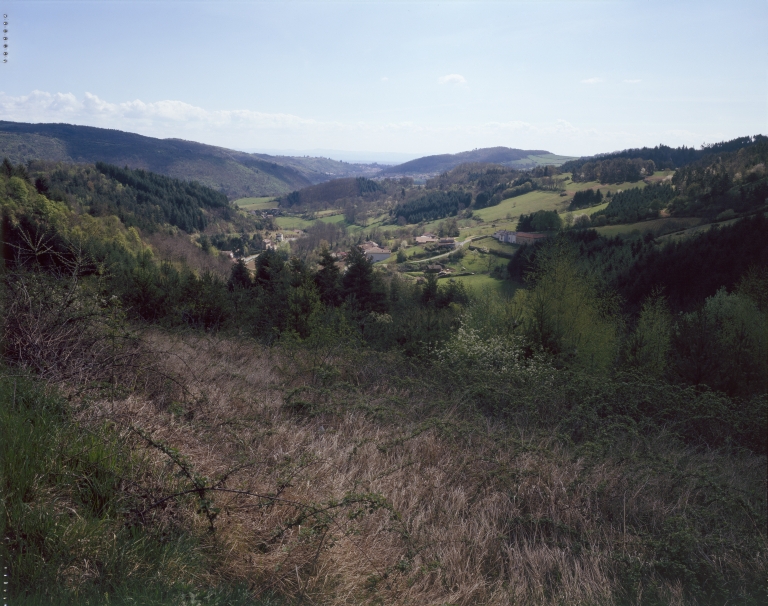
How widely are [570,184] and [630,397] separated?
311 feet

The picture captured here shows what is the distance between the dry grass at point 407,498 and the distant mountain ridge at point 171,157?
68.4 m

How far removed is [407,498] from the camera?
12.1 feet

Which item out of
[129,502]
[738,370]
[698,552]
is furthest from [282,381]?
[738,370]

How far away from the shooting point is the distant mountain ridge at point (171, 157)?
3381 inches

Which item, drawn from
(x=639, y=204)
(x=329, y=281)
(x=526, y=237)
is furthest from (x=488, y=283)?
(x=639, y=204)

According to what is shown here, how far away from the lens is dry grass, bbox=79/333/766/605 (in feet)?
8.82

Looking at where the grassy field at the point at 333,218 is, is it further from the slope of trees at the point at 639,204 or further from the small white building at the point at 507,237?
the slope of trees at the point at 639,204

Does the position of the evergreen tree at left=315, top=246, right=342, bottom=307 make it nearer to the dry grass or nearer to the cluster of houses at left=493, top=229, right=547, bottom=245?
the dry grass

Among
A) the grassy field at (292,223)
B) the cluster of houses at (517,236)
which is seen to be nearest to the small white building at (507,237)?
the cluster of houses at (517,236)

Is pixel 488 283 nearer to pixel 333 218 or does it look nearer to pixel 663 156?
pixel 333 218

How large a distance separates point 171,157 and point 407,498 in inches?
6262

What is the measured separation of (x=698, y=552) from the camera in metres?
3.55

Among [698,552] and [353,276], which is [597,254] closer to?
[353,276]

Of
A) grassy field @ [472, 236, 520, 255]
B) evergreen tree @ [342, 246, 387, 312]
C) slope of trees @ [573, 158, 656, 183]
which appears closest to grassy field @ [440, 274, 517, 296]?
grassy field @ [472, 236, 520, 255]
